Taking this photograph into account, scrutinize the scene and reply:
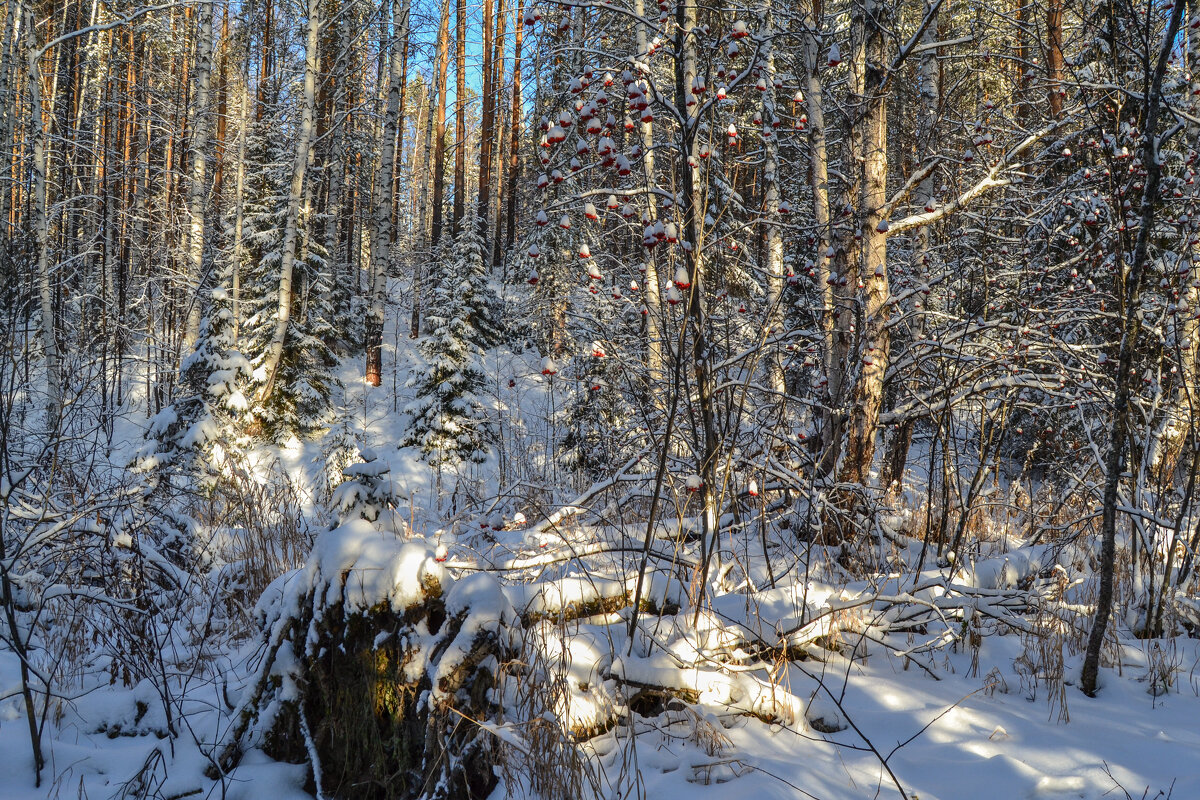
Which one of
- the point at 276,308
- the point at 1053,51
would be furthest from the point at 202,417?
the point at 1053,51

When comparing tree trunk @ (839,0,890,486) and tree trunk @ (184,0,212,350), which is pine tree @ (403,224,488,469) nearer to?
tree trunk @ (184,0,212,350)

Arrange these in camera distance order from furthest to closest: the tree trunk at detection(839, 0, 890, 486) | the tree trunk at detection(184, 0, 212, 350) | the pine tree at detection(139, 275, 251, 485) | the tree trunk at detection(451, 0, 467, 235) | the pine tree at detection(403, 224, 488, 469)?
the pine tree at detection(403, 224, 488, 469) → the tree trunk at detection(184, 0, 212, 350) → the tree trunk at detection(451, 0, 467, 235) → the pine tree at detection(139, 275, 251, 485) → the tree trunk at detection(839, 0, 890, 486)

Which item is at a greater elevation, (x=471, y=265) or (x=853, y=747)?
(x=471, y=265)

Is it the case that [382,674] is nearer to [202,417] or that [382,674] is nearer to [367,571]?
[367,571]

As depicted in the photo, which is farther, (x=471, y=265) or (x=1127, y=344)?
(x=471, y=265)

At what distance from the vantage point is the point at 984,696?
8.59ft

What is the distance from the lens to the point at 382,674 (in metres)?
2.08

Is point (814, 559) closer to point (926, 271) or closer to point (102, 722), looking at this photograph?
point (926, 271)

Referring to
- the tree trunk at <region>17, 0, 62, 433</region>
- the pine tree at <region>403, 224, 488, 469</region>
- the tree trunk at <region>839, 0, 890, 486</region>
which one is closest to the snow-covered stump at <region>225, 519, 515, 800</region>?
the tree trunk at <region>839, 0, 890, 486</region>

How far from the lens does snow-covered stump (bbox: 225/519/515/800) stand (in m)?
2.02

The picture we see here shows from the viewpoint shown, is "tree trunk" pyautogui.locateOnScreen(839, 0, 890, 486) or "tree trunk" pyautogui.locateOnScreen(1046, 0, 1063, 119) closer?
"tree trunk" pyautogui.locateOnScreen(1046, 0, 1063, 119)

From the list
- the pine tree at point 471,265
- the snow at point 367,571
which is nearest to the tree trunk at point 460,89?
the pine tree at point 471,265

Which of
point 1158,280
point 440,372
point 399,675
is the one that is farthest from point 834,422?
point 440,372

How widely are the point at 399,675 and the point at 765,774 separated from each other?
1185 mm
